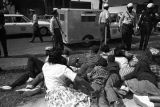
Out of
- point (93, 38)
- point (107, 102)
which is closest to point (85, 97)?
point (107, 102)

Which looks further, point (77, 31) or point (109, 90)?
point (77, 31)

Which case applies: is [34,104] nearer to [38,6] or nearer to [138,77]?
[138,77]

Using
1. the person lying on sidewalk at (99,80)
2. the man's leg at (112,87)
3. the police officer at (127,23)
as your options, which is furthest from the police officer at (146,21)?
the man's leg at (112,87)

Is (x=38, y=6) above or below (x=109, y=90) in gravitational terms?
above

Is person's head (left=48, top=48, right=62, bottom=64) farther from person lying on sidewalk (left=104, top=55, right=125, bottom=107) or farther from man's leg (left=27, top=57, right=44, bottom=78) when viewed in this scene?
man's leg (left=27, top=57, right=44, bottom=78)

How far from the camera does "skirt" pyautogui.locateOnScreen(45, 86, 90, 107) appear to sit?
105 inches

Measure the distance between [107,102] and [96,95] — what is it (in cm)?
26

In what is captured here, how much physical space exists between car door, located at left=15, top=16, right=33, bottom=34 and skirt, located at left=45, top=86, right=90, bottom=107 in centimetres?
1053

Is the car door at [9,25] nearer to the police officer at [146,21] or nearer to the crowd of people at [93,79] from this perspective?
the crowd of people at [93,79]

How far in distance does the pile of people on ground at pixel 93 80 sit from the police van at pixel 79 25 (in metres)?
3.96

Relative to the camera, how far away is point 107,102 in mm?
3598

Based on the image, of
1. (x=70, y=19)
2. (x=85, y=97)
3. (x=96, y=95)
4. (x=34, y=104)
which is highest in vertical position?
(x=70, y=19)

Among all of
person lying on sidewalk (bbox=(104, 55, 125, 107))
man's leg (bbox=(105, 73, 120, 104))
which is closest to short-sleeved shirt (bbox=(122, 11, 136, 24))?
person lying on sidewalk (bbox=(104, 55, 125, 107))

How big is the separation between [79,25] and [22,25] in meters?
4.93
